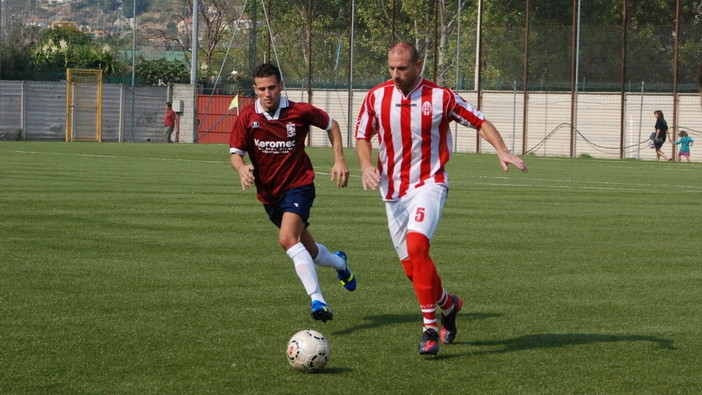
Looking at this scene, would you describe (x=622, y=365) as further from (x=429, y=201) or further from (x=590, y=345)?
(x=429, y=201)

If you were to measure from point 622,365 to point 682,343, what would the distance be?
0.92 m

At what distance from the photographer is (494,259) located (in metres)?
11.9

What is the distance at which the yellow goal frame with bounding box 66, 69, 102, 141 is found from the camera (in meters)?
52.7

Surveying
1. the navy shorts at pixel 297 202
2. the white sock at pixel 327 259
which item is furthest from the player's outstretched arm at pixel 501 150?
the white sock at pixel 327 259

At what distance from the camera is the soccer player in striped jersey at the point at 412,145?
764 centimetres

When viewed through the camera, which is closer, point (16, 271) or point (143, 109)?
point (16, 271)

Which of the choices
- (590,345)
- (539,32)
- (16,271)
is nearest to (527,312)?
(590,345)

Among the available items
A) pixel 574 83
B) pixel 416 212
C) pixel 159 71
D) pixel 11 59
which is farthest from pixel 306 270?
pixel 159 71

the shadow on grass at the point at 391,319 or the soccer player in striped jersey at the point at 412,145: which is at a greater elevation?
the soccer player in striped jersey at the point at 412,145

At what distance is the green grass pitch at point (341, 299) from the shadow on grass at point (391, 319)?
0.06ft

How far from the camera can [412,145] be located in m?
7.81

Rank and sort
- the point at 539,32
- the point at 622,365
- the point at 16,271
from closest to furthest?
the point at 622,365, the point at 16,271, the point at 539,32

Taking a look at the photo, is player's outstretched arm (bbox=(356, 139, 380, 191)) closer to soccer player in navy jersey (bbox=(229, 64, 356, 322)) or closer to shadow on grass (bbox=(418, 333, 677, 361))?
soccer player in navy jersey (bbox=(229, 64, 356, 322))

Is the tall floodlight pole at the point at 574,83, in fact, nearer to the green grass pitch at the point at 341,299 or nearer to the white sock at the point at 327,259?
the green grass pitch at the point at 341,299
